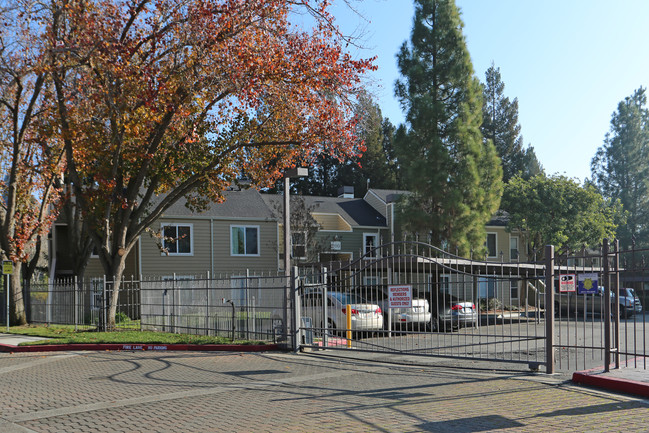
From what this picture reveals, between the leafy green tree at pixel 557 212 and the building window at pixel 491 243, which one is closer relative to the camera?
the leafy green tree at pixel 557 212

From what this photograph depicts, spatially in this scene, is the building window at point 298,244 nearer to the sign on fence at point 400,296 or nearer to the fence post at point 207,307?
the fence post at point 207,307

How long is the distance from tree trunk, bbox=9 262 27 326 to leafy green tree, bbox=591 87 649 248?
191 feet

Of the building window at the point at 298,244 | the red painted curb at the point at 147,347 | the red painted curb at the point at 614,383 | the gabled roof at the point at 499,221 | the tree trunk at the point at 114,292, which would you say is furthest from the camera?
the gabled roof at the point at 499,221

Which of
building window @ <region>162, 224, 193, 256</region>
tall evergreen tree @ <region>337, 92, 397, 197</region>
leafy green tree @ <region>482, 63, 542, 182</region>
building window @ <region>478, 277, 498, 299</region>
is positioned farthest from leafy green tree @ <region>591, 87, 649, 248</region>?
building window @ <region>162, 224, 193, 256</region>

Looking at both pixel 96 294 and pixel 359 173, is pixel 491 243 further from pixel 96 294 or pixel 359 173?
pixel 96 294

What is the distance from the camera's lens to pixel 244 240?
114 feet

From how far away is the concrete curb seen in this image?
29.0 ft

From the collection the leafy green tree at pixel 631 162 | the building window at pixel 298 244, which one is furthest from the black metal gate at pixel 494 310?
the leafy green tree at pixel 631 162

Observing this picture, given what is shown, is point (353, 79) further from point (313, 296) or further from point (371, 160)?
point (371, 160)

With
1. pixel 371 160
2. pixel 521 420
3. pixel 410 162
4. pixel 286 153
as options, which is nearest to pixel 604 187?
pixel 371 160

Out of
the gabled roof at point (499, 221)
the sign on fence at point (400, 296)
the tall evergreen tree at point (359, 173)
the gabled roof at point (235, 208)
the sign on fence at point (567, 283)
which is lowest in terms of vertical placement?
the sign on fence at point (400, 296)

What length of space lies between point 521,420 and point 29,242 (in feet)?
73.9

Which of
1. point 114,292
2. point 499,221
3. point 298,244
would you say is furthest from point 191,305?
point 499,221

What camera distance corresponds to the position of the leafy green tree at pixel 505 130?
68812 millimetres
